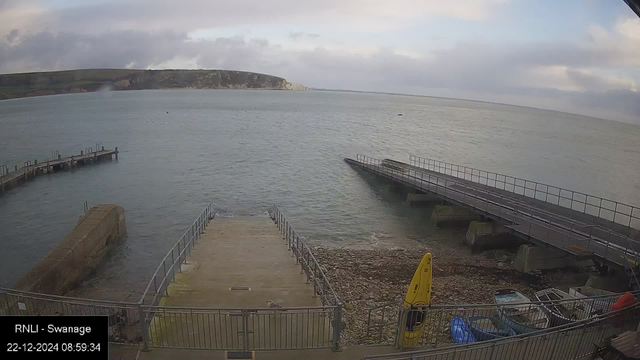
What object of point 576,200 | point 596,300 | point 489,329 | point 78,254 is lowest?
point 78,254

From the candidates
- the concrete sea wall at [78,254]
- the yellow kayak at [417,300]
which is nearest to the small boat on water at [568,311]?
the yellow kayak at [417,300]

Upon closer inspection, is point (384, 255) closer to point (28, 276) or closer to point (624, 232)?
point (624, 232)

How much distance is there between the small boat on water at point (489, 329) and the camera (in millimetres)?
10242

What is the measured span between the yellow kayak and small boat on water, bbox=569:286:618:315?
4060mm

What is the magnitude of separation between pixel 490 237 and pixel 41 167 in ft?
140

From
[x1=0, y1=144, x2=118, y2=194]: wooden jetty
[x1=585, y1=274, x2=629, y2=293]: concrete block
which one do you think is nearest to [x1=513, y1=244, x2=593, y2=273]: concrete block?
[x1=585, y1=274, x2=629, y2=293]: concrete block

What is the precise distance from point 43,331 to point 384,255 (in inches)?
720

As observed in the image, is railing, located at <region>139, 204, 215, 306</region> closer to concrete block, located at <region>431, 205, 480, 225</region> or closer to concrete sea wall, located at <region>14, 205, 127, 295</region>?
concrete sea wall, located at <region>14, 205, 127, 295</region>

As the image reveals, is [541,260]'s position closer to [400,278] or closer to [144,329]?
[400,278]

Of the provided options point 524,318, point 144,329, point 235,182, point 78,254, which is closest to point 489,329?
point 524,318

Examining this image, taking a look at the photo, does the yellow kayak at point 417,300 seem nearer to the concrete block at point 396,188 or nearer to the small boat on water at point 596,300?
the small boat on water at point 596,300

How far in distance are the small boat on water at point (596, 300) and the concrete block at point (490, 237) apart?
776 cm

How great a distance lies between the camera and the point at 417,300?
8562 mm

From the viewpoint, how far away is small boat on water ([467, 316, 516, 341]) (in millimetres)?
10242
